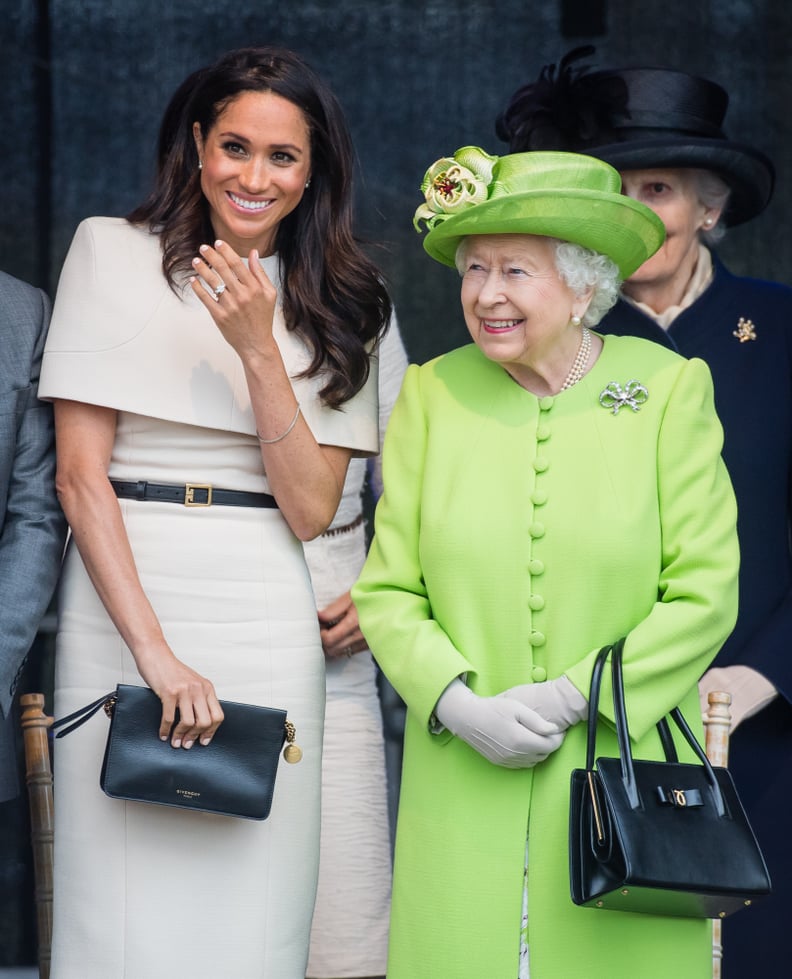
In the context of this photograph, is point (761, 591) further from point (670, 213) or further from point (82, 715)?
point (82, 715)

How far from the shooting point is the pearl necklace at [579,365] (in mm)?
3281

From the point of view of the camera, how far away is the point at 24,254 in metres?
5.03

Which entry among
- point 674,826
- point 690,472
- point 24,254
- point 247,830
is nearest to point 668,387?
point 690,472

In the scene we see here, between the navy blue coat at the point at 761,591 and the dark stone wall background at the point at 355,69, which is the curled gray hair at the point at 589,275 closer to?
the navy blue coat at the point at 761,591

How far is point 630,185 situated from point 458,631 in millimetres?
1327

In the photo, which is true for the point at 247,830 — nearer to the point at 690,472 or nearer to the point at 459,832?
the point at 459,832

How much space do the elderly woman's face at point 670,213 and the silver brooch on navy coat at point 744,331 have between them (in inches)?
7.1

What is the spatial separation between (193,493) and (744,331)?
4.51 ft

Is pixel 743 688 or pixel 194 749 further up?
pixel 743 688

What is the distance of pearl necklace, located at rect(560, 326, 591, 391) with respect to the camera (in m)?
3.28

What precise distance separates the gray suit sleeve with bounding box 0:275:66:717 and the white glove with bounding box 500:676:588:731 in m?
0.94

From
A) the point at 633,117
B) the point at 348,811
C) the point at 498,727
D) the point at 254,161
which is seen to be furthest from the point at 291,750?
the point at 633,117

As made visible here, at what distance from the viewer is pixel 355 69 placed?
16.6 ft

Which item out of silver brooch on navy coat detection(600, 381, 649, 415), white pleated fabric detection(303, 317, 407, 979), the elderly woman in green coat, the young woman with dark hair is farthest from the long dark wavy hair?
silver brooch on navy coat detection(600, 381, 649, 415)
